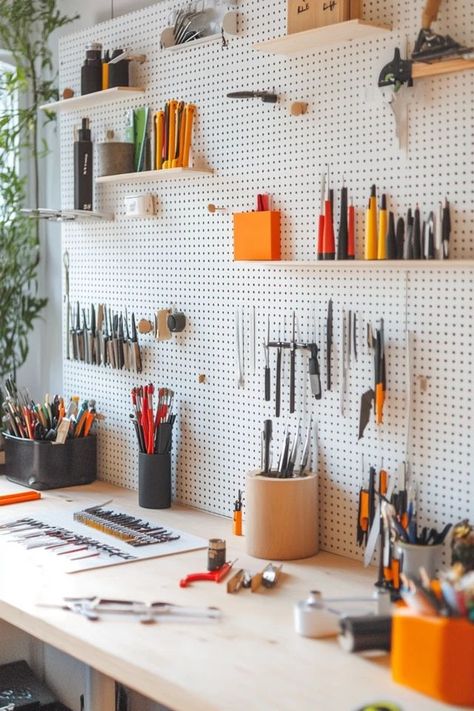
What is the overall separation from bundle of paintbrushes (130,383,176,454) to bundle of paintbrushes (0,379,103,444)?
0.88 ft

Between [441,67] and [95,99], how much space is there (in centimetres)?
119

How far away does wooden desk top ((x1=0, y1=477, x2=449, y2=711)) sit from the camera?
56.1 inches

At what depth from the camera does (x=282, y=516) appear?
6.71 ft

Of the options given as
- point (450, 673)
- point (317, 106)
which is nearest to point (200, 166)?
point (317, 106)

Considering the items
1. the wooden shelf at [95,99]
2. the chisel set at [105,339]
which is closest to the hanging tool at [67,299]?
the chisel set at [105,339]

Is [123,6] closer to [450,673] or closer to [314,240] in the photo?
[314,240]

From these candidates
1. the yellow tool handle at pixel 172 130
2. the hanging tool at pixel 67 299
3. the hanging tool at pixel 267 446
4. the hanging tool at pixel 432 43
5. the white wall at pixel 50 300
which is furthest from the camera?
the white wall at pixel 50 300

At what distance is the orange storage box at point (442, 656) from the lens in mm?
1396

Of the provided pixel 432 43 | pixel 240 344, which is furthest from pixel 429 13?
pixel 240 344

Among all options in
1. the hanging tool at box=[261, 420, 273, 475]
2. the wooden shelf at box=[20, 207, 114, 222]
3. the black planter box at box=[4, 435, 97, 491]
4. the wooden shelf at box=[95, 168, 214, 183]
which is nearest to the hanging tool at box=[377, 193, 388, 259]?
the hanging tool at box=[261, 420, 273, 475]

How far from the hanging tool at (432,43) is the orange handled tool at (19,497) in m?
1.47

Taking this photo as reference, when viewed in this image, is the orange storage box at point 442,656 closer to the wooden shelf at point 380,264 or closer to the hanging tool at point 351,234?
the wooden shelf at point 380,264

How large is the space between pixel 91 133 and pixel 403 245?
1.24m

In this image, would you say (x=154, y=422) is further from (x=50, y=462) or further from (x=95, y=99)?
(x=95, y=99)
